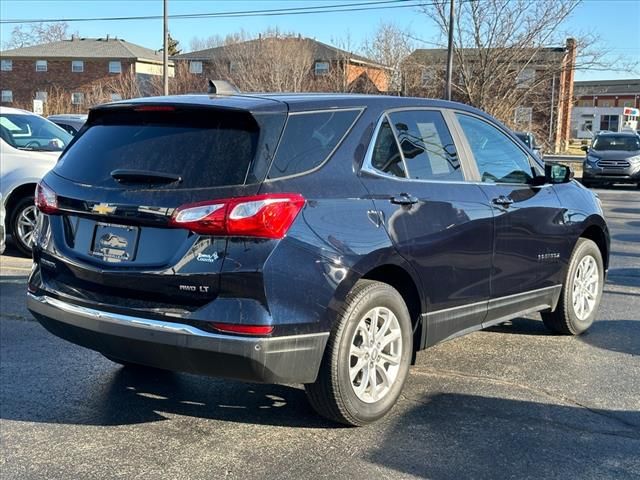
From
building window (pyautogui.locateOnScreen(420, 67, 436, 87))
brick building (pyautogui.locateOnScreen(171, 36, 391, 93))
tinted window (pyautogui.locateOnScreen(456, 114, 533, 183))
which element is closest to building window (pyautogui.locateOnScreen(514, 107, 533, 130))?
building window (pyautogui.locateOnScreen(420, 67, 436, 87))

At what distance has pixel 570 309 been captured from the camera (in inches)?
226

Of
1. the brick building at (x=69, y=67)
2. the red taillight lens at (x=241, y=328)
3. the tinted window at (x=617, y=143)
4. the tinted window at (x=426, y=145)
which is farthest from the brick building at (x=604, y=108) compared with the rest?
the red taillight lens at (x=241, y=328)

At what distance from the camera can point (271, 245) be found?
134 inches

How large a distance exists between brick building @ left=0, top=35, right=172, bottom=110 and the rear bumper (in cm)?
5586

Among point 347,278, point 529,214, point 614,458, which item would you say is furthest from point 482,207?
point 614,458

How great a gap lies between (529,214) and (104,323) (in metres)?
3.03

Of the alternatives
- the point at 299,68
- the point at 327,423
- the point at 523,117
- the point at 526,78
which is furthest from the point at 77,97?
the point at 327,423

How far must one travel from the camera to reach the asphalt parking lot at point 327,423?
355cm

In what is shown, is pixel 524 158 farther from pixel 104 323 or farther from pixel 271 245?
pixel 104 323

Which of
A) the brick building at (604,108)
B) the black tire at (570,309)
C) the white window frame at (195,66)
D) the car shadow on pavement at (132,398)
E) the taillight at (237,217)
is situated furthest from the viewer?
the brick building at (604,108)

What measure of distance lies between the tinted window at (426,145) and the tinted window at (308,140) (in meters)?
0.46

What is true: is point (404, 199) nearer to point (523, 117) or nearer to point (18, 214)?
point (18, 214)

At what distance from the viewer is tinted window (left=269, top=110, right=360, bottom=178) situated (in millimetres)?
3594

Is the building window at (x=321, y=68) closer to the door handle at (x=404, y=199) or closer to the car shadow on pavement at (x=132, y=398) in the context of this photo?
the car shadow on pavement at (x=132, y=398)
